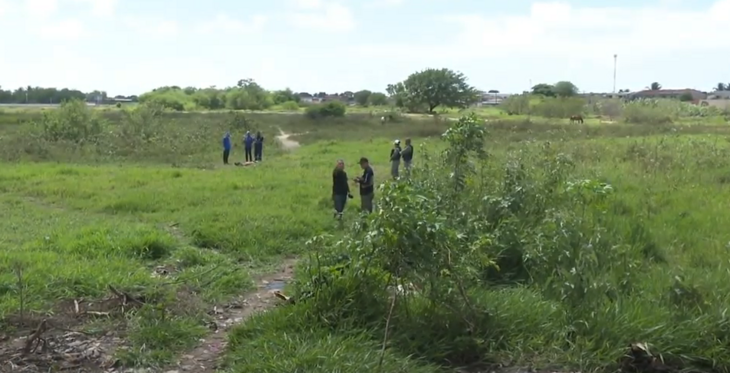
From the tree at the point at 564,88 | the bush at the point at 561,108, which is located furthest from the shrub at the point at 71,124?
the tree at the point at 564,88

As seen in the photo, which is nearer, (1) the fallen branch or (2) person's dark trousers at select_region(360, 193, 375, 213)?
(1) the fallen branch

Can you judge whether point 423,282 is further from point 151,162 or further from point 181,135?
point 181,135

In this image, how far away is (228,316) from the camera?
7086 millimetres

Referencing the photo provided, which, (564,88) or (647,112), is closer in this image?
(647,112)

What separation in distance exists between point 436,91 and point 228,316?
226ft

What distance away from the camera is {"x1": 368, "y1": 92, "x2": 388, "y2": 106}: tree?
306 ft

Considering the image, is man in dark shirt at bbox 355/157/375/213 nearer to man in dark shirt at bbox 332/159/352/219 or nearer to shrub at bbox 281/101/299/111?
man in dark shirt at bbox 332/159/352/219

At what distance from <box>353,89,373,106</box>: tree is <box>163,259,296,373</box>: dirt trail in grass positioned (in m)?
89.3

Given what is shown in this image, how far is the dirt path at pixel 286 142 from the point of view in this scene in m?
34.6

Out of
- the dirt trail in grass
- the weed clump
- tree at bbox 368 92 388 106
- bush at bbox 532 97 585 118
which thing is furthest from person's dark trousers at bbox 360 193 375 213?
tree at bbox 368 92 388 106

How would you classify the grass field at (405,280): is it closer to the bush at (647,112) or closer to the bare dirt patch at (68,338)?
the bare dirt patch at (68,338)

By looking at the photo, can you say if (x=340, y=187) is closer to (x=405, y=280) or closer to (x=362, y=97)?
(x=405, y=280)

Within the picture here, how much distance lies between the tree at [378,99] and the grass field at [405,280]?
81.0 meters

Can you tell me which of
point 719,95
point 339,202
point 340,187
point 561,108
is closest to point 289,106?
point 561,108
